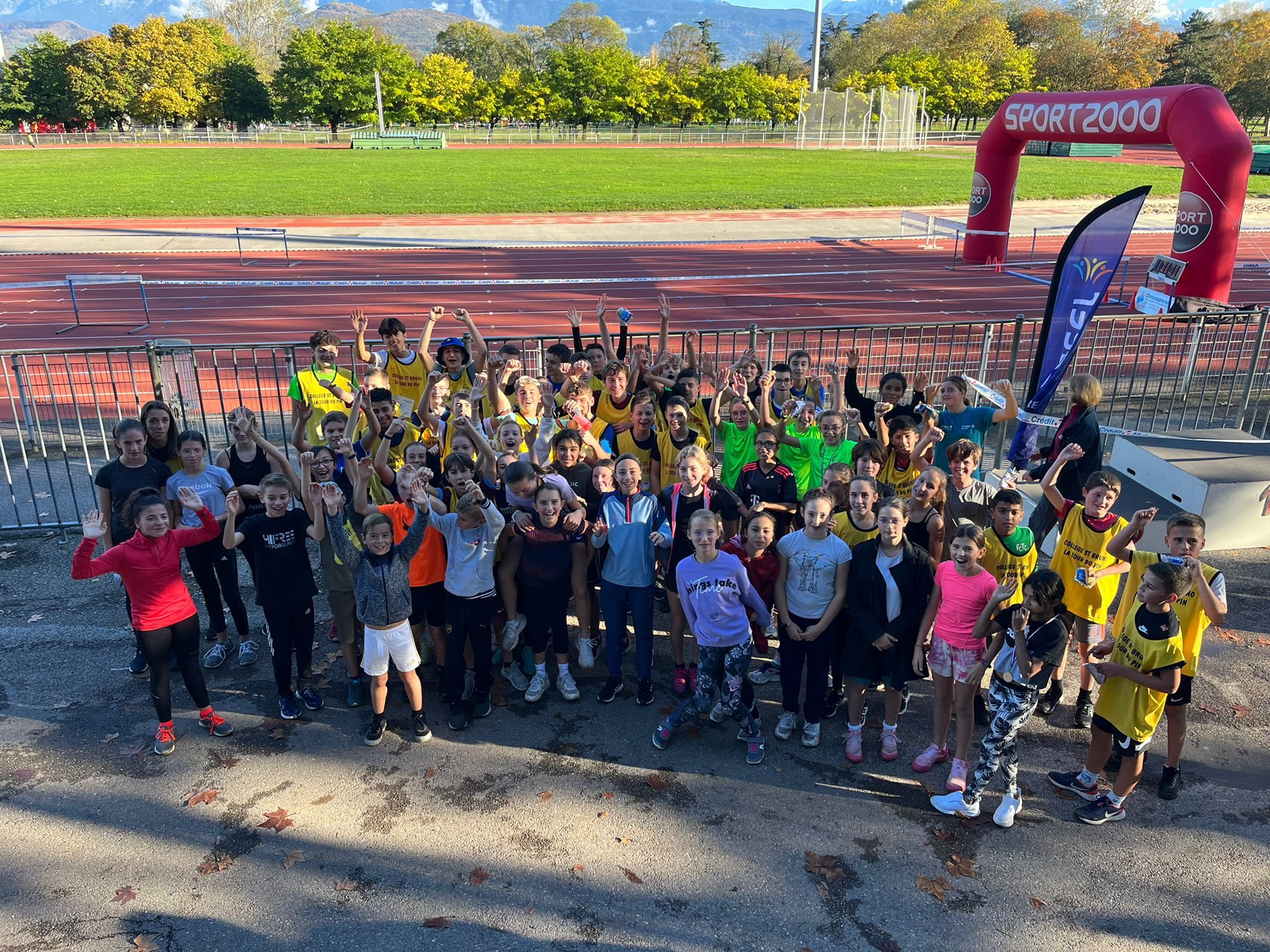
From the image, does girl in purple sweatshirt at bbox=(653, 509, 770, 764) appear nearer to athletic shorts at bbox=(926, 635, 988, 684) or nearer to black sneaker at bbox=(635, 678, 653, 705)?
black sneaker at bbox=(635, 678, 653, 705)

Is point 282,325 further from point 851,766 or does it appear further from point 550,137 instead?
point 550,137

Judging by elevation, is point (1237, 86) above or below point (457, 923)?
above

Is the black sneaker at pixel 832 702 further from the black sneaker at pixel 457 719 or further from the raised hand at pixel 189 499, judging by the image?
the raised hand at pixel 189 499

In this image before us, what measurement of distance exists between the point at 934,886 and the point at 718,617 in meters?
1.77

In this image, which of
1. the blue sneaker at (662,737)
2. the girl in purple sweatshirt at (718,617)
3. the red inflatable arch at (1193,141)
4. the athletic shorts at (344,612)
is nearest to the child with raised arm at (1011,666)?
the girl in purple sweatshirt at (718,617)

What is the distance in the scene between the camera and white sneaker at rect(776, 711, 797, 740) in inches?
217

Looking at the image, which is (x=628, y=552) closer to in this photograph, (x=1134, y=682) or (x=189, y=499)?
(x=189, y=499)

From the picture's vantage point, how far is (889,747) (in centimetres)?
531

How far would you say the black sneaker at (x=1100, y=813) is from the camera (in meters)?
4.79

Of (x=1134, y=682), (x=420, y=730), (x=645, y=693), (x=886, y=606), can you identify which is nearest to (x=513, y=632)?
(x=420, y=730)

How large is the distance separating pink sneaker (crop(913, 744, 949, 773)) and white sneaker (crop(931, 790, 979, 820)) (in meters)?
0.31

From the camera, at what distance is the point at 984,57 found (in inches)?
3408

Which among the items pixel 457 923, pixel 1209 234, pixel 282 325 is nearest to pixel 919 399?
pixel 457 923

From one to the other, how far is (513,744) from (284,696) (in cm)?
155
